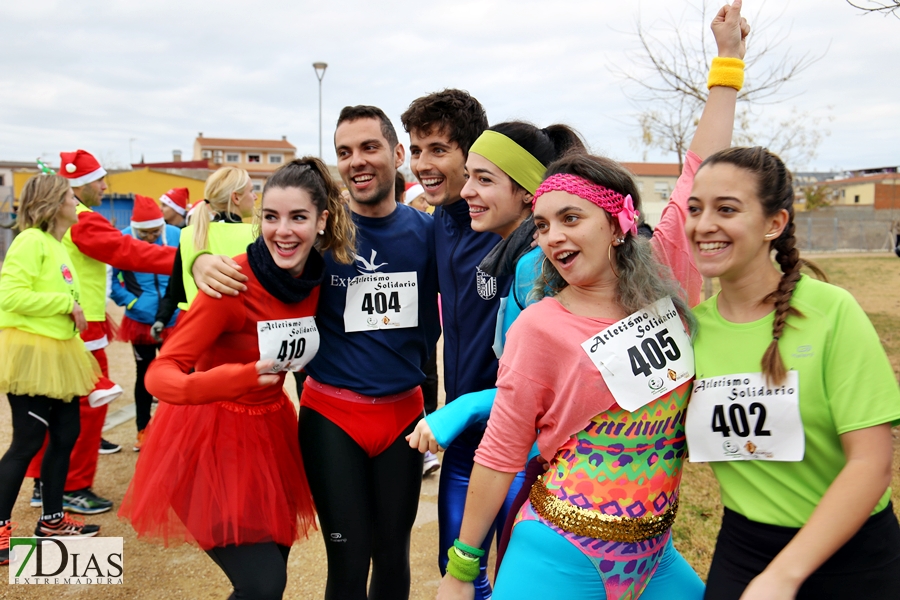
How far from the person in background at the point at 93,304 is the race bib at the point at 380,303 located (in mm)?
2567

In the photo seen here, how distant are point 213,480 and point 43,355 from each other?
7.39 feet

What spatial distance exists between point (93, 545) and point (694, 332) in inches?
147

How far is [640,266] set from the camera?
1.88 meters

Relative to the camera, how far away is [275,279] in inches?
98.8

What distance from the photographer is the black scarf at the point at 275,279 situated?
252cm

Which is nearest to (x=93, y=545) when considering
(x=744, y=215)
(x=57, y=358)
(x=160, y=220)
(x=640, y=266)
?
(x=57, y=358)

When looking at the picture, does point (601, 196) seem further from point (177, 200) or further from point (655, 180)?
point (655, 180)

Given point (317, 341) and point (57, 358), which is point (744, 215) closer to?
point (317, 341)

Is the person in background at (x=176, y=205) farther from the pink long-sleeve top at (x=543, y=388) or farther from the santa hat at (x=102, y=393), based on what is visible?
the pink long-sleeve top at (x=543, y=388)

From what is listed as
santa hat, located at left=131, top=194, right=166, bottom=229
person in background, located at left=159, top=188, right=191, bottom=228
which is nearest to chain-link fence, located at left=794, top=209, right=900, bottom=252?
person in background, located at left=159, top=188, right=191, bottom=228

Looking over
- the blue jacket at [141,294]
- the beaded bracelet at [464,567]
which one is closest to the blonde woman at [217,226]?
the blue jacket at [141,294]

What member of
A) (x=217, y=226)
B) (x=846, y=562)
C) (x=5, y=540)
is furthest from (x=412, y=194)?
(x=846, y=562)

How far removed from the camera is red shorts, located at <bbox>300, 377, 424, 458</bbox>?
104 inches

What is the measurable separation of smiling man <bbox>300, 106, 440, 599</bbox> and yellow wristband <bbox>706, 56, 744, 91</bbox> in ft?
4.42
